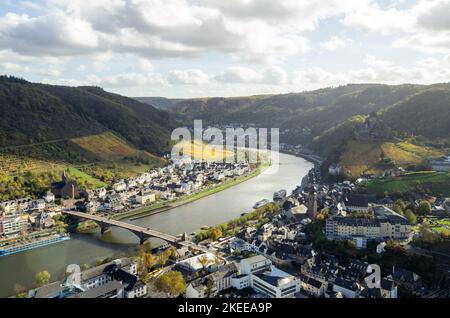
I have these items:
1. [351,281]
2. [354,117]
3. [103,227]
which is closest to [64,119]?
[103,227]

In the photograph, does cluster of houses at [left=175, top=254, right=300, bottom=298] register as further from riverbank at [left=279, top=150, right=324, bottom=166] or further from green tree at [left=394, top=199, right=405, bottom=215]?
riverbank at [left=279, top=150, right=324, bottom=166]

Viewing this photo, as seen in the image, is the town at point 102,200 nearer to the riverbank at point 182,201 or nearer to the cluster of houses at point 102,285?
the riverbank at point 182,201

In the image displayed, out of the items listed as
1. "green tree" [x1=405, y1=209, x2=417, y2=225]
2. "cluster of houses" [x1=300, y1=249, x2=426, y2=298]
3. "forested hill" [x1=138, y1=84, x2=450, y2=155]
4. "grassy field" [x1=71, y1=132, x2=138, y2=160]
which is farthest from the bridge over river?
"forested hill" [x1=138, y1=84, x2=450, y2=155]

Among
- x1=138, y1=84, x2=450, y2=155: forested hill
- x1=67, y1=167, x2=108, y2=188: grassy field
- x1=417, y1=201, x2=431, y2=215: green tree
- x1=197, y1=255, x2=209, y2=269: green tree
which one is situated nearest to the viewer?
x1=197, y1=255, x2=209, y2=269: green tree

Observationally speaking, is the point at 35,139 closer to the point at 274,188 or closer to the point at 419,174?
the point at 274,188

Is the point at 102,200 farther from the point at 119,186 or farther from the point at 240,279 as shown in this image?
the point at 240,279
